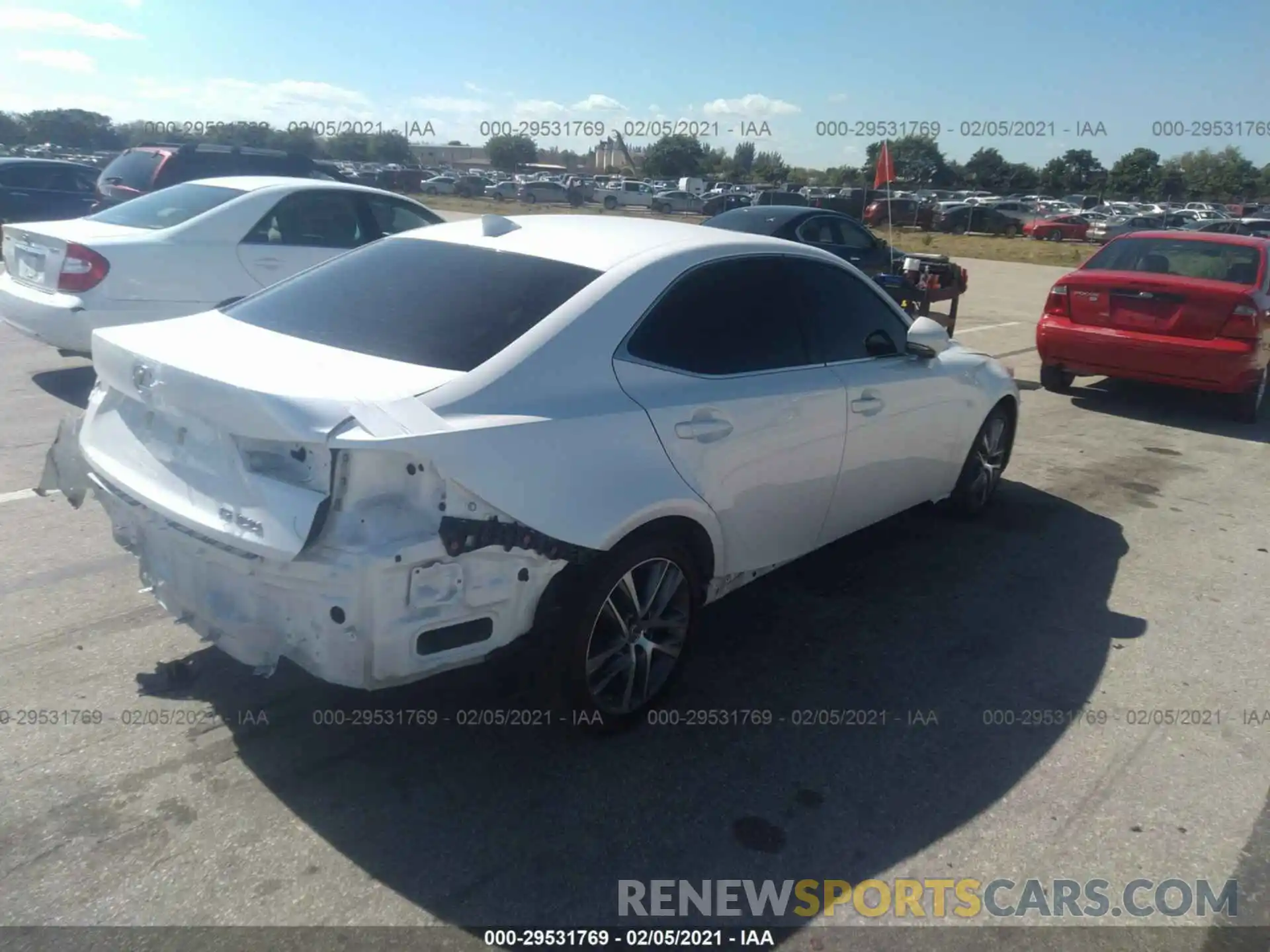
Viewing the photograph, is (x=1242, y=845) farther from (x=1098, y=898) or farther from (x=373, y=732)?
(x=373, y=732)

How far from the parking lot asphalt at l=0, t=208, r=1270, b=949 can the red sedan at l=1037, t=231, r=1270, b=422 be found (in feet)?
14.1

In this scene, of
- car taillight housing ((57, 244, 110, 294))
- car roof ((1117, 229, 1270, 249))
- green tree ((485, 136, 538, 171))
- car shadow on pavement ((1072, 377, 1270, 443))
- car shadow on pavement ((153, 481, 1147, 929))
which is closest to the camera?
car shadow on pavement ((153, 481, 1147, 929))

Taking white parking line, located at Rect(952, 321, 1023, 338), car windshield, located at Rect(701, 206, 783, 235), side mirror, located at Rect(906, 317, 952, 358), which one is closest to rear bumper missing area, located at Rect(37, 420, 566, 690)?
side mirror, located at Rect(906, 317, 952, 358)

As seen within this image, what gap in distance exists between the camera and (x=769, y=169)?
8181 cm

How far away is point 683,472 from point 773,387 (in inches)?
28.3

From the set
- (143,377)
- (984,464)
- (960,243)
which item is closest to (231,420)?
(143,377)

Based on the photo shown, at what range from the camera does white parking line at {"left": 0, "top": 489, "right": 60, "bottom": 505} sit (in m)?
5.47

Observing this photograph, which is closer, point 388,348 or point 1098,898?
point 1098,898

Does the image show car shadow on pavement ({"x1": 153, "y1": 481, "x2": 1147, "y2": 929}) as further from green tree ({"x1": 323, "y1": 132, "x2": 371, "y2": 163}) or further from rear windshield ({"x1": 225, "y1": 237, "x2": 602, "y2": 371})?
green tree ({"x1": 323, "y1": 132, "x2": 371, "y2": 163})

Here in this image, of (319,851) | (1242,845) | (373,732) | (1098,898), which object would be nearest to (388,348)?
(373,732)

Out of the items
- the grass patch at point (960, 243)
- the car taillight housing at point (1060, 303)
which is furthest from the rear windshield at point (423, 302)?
the grass patch at point (960, 243)

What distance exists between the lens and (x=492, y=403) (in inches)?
123

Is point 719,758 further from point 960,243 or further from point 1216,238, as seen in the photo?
point 960,243

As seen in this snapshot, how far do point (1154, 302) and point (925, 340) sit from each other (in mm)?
5218
